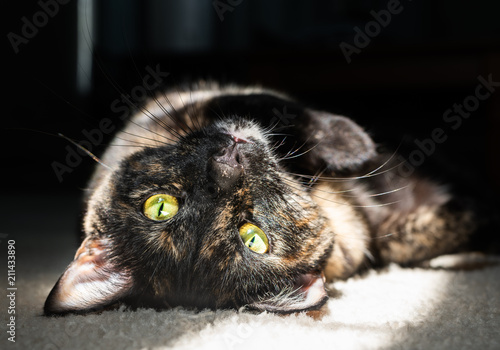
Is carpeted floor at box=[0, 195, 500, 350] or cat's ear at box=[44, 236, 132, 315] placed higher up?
cat's ear at box=[44, 236, 132, 315]

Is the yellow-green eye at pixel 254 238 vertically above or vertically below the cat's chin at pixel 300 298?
above

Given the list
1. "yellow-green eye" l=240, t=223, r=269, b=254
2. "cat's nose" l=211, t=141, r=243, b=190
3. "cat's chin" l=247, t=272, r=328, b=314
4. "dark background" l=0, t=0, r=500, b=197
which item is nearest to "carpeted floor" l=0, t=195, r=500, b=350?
"cat's chin" l=247, t=272, r=328, b=314

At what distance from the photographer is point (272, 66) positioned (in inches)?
99.7

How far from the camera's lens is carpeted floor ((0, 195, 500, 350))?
77 centimetres

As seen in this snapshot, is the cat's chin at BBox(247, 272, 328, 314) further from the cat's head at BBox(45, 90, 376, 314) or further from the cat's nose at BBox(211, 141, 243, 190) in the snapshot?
the cat's nose at BBox(211, 141, 243, 190)

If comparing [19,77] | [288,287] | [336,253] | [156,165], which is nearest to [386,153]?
[336,253]

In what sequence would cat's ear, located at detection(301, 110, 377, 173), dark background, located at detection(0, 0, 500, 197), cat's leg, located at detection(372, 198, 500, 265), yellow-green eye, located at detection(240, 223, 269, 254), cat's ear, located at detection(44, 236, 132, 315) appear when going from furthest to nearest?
dark background, located at detection(0, 0, 500, 197)
cat's leg, located at detection(372, 198, 500, 265)
cat's ear, located at detection(301, 110, 377, 173)
yellow-green eye, located at detection(240, 223, 269, 254)
cat's ear, located at detection(44, 236, 132, 315)

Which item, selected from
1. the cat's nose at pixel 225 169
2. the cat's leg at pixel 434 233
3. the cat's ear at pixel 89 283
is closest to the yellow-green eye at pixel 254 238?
the cat's nose at pixel 225 169

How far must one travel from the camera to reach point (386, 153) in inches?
59.0

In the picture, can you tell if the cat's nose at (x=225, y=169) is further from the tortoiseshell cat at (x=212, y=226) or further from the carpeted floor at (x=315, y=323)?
the carpeted floor at (x=315, y=323)

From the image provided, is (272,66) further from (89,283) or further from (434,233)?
(89,283)

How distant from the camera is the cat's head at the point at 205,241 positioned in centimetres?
97

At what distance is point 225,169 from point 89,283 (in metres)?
0.37

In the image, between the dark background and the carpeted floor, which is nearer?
the carpeted floor
